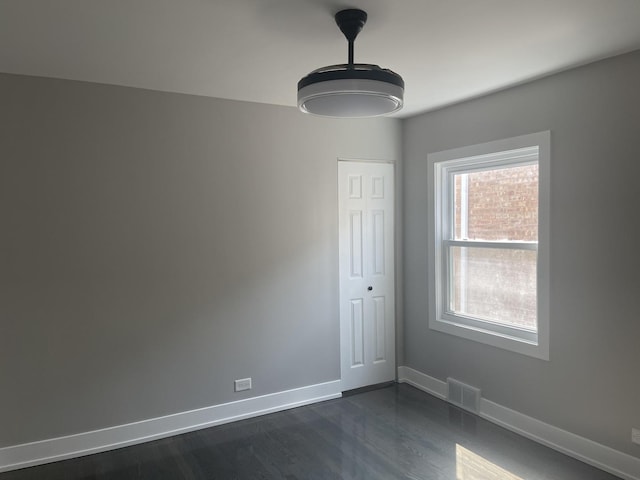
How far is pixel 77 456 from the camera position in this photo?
3.09 metres

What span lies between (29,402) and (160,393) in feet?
2.67

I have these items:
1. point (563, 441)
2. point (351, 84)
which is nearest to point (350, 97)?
point (351, 84)

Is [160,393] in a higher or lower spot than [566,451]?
higher

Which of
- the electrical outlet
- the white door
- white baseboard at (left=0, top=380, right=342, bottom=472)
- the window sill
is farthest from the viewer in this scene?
the white door

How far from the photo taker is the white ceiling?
2061 mm

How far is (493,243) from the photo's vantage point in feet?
11.9

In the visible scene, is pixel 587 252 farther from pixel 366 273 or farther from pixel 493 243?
pixel 366 273

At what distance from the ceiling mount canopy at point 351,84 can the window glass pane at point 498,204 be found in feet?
5.27

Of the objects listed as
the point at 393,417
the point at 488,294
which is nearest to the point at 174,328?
the point at 393,417

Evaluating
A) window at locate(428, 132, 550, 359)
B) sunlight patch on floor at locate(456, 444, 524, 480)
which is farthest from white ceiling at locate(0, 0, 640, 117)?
sunlight patch on floor at locate(456, 444, 524, 480)

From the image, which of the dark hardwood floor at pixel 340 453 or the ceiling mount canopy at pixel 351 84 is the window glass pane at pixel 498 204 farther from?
the ceiling mount canopy at pixel 351 84

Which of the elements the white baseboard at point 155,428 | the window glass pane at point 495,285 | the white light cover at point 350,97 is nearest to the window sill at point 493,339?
the window glass pane at point 495,285

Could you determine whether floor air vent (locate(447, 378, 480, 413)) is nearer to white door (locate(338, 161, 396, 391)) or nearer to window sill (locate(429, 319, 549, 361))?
window sill (locate(429, 319, 549, 361))

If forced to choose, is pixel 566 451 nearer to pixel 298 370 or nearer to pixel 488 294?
pixel 488 294
